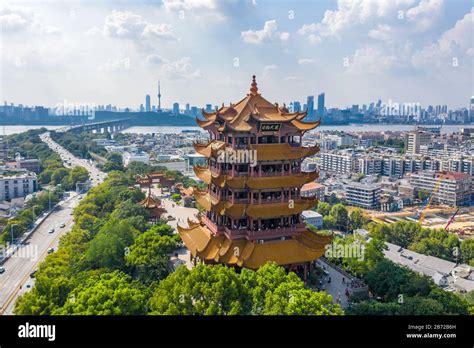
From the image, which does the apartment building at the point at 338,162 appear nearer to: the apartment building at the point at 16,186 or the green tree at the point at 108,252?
the apartment building at the point at 16,186

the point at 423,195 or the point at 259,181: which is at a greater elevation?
the point at 259,181

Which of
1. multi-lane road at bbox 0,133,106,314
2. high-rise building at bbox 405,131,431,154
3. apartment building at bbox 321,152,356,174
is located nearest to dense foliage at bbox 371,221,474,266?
multi-lane road at bbox 0,133,106,314

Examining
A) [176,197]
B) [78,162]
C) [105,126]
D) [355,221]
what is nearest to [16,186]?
[176,197]

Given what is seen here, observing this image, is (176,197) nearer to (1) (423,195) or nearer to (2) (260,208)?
(2) (260,208)

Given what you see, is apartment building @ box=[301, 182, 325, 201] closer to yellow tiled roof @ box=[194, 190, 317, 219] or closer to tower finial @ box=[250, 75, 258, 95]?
yellow tiled roof @ box=[194, 190, 317, 219]

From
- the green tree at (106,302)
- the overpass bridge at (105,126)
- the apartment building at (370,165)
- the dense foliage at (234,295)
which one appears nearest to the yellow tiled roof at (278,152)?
the dense foliage at (234,295)
